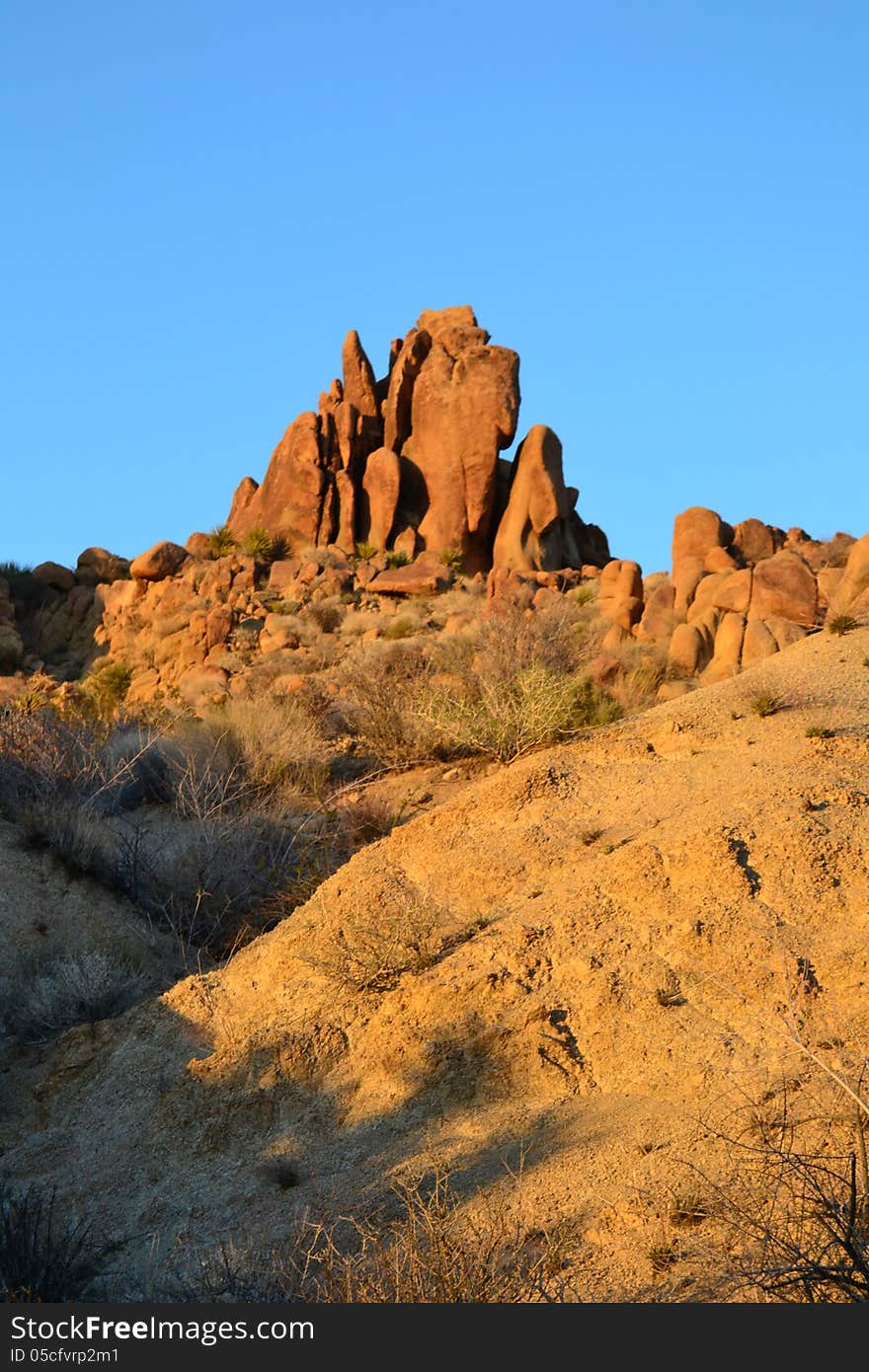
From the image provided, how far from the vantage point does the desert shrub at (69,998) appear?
37.5 feet

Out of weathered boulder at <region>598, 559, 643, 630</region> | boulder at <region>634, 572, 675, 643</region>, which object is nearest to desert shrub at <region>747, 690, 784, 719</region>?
boulder at <region>634, 572, 675, 643</region>

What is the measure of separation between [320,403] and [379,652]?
16.5 metres

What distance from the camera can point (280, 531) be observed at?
131 ft

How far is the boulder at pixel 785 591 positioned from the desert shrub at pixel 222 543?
21.3 meters

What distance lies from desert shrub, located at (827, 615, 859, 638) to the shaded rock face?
74.3 feet

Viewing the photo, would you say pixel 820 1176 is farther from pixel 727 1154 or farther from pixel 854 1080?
pixel 854 1080

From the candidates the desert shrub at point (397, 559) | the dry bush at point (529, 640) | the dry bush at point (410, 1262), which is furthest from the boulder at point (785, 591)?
the desert shrub at point (397, 559)

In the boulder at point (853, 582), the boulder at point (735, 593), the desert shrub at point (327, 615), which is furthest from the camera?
the desert shrub at point (327, 615)

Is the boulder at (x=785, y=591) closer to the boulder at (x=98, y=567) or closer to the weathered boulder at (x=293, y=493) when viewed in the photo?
the weathered boulder at (x=293, y=493)

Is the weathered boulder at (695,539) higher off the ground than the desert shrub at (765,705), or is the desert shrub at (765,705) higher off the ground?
the weathered boulder at (695,539)

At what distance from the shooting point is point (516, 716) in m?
14.4

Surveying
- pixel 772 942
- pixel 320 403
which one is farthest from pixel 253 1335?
pixel 320 403

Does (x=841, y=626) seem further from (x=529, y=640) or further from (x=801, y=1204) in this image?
(x=801, y=1204)

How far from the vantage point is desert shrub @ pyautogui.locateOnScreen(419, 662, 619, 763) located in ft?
46.0
